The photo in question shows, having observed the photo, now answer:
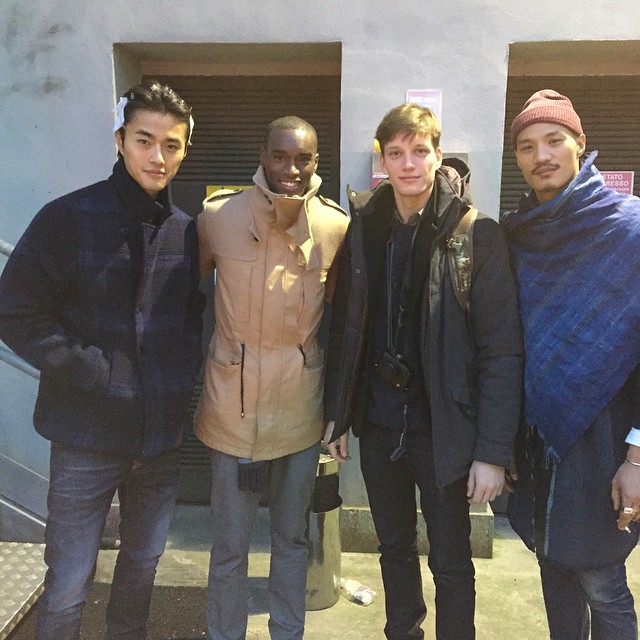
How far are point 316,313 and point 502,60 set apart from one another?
196cm

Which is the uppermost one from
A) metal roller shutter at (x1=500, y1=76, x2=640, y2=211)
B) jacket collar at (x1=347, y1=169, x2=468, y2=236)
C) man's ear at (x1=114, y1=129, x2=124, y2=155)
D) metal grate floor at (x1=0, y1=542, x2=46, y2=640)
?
metal roller shutter at (x1=500, y1=76, x2=640, y2=211)

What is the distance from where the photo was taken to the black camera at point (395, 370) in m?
2.26

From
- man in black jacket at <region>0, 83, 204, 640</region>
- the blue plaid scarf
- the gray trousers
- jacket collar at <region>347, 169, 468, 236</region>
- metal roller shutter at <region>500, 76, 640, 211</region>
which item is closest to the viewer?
the blue plaid scarf

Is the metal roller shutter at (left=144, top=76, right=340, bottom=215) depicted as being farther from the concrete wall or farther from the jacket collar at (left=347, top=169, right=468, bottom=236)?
the jacket collar at (left=347, top=169, right=468, bottom=236)

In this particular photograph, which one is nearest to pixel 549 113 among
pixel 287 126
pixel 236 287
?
pixel 287 126

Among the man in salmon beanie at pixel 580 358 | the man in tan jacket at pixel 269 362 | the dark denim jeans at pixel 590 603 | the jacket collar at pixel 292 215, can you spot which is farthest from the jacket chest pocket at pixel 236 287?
the dark denim jeans at pixel 590 603

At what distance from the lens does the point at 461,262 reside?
7.02ft

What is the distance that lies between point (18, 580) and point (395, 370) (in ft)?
8.25

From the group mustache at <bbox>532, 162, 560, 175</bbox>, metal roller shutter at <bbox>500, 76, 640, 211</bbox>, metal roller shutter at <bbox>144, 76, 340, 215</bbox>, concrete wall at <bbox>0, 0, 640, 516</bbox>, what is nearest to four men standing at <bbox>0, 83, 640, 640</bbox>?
mustache at <bbox>532, 162, 560, 175</bbox>

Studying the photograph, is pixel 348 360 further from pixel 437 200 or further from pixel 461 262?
pixel 437 200

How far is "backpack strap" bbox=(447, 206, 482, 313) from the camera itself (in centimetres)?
213

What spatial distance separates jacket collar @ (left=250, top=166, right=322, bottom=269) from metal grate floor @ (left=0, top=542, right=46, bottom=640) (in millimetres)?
2297

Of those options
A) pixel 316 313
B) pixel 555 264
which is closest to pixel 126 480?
pixel 316 313

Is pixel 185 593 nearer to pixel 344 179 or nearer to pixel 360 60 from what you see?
pixel 344 179
